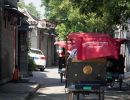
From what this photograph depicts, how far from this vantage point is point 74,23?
1756 inches

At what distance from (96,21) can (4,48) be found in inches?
389

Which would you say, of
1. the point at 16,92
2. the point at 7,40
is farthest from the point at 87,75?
the point at 7,40

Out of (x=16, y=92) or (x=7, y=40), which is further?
(x=7, y=40)

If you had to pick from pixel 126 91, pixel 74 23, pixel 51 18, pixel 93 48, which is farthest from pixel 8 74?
pixel 51 18

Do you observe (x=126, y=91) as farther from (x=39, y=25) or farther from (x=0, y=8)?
(x=39, y=25)

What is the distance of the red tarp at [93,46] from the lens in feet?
55.9

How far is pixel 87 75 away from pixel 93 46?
3.90 ft

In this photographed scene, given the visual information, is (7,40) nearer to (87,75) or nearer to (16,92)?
Result: (16,92)

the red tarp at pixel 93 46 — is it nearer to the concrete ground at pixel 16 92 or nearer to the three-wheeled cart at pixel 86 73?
the three-wheeled cart at pixel 86 73

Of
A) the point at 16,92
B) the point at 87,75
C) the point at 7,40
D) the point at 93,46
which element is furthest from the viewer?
the point at 7,40

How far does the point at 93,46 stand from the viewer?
56.7ft

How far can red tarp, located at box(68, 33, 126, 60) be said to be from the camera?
1705 cm

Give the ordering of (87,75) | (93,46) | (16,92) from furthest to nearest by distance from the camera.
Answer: (16,92) < (93,46) < (87,75)

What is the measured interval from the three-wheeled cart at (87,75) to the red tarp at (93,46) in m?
0.43
